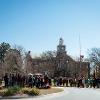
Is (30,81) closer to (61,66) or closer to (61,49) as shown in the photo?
(61,66)

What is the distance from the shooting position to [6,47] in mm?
122750

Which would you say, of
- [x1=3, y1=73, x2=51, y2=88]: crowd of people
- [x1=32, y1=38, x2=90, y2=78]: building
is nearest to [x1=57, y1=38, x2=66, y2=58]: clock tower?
[x1=32, y1=38, x2=90, y2=78]: building

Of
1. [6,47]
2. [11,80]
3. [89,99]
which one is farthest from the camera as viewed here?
[6,47]

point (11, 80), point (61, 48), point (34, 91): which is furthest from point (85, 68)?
point (34, 91)

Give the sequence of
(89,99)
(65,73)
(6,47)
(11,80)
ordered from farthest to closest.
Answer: (6,47), (65,73), (11,80), (89,99)

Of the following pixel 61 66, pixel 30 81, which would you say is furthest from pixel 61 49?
pixel 30 81

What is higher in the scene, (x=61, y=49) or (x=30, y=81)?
(x=61, y=49)

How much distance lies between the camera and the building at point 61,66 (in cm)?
11344

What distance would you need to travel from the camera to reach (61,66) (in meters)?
121

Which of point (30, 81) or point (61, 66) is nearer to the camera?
point (30, 81)

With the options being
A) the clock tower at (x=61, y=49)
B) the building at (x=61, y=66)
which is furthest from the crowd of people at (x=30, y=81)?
the clock tower at (x=61, y=49)

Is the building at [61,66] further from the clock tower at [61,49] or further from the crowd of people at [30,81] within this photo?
the crowd of people at [30,81]

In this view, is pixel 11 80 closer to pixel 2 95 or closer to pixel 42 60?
pixel 2 95

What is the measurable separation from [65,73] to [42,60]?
1521cm
